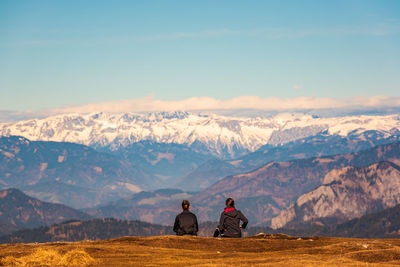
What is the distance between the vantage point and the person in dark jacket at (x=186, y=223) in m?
66.4

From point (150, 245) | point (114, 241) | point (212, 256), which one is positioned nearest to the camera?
point (212, 256)

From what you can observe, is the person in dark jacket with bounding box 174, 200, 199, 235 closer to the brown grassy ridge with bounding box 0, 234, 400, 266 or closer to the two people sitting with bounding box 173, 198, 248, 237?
the two people sitting with bounding box 173, 198, 248, 237

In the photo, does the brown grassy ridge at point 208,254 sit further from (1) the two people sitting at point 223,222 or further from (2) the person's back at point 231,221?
(2) the person's back at point 231,221

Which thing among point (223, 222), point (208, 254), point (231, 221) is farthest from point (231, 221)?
point (208, 254)

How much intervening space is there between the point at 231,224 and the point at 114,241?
18.6 meters

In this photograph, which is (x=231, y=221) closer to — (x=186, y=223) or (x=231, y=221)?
(x=231, y=221)

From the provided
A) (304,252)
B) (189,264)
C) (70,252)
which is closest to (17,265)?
(70,252)

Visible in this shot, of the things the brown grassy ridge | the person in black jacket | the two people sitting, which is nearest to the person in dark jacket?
the two people sitting

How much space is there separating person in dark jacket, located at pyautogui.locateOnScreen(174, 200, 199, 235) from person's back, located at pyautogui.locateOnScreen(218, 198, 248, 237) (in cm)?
321

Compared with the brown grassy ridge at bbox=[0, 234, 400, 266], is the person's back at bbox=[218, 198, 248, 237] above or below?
above

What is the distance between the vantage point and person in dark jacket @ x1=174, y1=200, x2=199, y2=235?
66.4 metres

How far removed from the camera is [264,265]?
5250 cm

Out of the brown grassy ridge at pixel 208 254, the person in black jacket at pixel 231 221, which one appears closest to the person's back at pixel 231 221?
the person in black jacket at pixel 231 221

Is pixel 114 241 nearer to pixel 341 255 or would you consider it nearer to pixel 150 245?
pixel 150 245
